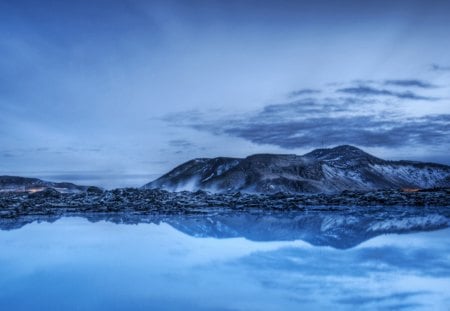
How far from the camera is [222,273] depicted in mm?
7234

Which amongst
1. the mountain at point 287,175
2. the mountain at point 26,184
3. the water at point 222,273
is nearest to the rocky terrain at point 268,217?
the water at point 222,273

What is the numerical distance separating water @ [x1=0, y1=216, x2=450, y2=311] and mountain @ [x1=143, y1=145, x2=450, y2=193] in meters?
38.0

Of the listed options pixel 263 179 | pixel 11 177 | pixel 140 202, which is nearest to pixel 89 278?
pixel 140 202

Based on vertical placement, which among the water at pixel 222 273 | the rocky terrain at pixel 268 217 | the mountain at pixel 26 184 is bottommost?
the water at pixel 222 273

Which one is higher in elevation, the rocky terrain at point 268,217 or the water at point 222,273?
the rocky terrain at point 268,217

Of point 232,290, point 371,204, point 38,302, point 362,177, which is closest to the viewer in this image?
point 38,302

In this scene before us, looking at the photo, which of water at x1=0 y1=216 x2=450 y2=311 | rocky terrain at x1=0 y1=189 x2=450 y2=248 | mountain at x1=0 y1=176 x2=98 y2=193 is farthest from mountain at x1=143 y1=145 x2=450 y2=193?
water at x1=0 y1=216 x2=450 y2=311

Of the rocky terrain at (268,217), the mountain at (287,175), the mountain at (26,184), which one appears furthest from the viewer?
the mountain at (26,184)

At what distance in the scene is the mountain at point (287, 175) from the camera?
171 ft

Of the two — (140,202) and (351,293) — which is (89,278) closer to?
(351,293)

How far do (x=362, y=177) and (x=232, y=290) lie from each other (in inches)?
2616

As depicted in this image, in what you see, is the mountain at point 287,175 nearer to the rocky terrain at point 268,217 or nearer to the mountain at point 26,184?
the mountain at point 26,184

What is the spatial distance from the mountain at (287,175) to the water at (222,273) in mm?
38041

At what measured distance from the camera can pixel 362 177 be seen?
69250 millimetres
